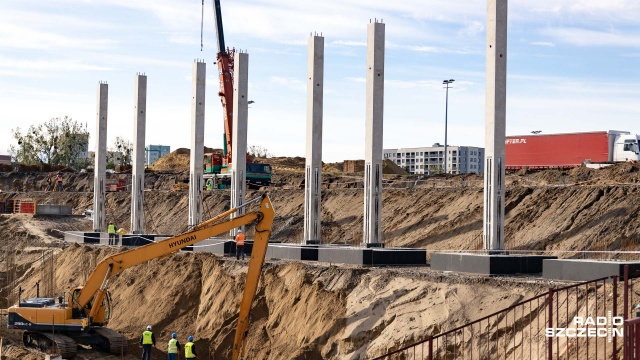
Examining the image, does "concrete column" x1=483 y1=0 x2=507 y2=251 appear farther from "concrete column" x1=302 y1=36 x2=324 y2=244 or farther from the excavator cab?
the excavator cab

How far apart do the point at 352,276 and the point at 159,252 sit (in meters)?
5.82

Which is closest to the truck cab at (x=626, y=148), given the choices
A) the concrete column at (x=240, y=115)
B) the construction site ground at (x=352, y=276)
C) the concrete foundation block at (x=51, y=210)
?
the construction site ground at (x=352, y=276)

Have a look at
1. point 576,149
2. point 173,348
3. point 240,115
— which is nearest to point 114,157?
point 576,149

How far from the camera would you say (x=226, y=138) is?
55969 millimetres

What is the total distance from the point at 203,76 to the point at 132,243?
8.96 metres

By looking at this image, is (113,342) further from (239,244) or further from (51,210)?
(51,210)

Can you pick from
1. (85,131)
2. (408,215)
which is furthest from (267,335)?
(85,131)

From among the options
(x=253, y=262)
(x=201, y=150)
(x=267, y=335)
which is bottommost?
(x=267, y=335)

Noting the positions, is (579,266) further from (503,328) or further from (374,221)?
(374,221)

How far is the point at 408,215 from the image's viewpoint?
133ft

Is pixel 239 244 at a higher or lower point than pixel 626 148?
lower
